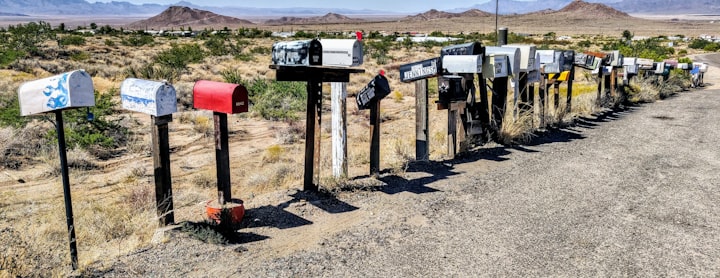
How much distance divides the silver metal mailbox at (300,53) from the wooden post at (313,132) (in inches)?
9.7

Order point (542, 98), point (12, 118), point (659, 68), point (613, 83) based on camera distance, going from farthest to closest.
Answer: point (659, 68)
point (613, 83)
point (12, 118)
point (542, 98)

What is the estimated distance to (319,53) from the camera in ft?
17.0

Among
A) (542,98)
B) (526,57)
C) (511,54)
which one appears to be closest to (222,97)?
(511,54)

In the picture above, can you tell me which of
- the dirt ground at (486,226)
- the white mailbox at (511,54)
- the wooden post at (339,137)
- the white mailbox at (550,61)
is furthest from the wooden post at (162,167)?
the white mailbox at (550,61)

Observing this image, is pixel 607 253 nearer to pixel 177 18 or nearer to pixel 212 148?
pixel 212 148

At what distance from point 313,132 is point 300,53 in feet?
2.47

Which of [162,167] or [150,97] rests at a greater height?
[150,97]


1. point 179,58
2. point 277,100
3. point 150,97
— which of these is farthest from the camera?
point 179,58

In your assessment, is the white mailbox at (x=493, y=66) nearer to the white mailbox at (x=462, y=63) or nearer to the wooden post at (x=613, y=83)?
the white mailbox at (x=462, y=63)

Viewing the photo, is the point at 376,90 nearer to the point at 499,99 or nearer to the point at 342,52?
the point at 342,52

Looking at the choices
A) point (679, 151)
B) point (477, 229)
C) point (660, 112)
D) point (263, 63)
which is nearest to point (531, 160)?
point (679, 151)

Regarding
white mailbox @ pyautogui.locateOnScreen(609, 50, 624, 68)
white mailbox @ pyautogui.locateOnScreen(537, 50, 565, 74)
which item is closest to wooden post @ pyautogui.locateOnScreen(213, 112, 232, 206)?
white mailbox @ pyautogui.locateOnScreen(537, 50, 565, 74)

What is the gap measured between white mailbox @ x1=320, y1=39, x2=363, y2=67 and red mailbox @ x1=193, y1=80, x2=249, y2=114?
104 cm

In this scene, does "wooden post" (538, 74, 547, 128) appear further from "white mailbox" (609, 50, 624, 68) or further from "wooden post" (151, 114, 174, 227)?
"wooden post" (151, 114, 174, 227)
